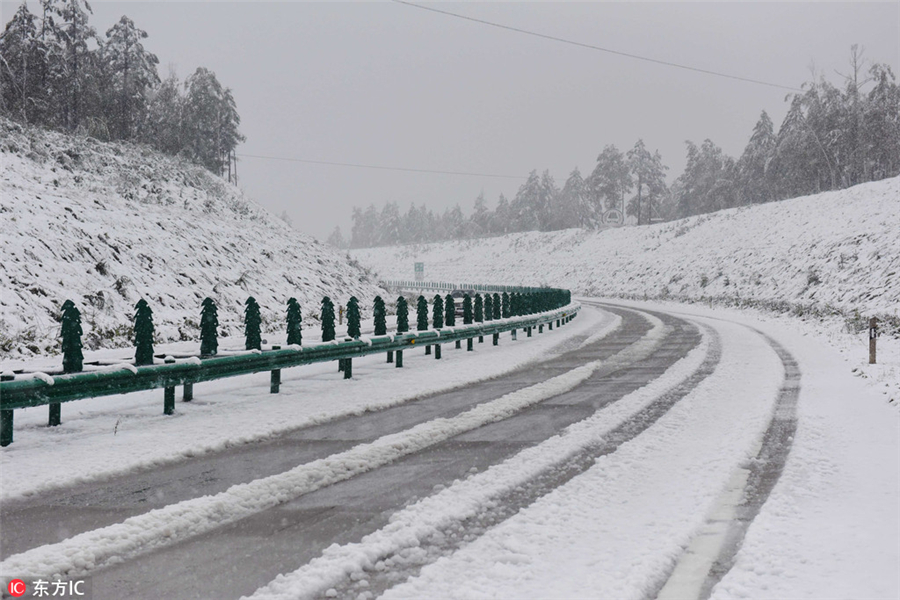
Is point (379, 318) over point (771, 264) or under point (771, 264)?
under

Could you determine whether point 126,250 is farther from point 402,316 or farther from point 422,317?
point 402,316

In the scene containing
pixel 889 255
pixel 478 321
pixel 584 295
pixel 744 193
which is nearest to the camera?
pixel 478 321

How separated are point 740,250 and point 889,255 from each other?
2000 cm

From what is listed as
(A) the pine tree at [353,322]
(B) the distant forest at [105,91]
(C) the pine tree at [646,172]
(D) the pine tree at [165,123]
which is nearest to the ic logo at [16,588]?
(A) the pine tree at [353,322]

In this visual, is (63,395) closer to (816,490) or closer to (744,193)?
(816,490)

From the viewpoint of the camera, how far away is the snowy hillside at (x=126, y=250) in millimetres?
16438

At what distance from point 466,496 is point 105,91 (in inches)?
2281

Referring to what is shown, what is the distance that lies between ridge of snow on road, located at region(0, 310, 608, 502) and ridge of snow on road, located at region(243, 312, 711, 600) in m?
2.62

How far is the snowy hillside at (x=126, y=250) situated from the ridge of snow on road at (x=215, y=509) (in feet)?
36.9

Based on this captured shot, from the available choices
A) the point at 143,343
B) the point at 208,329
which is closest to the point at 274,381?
the point at 208,329

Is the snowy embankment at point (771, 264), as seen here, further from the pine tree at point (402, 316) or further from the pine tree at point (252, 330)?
the pine tree at point (252, 330)

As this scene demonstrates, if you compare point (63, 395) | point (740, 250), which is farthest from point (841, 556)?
point (740, 250)

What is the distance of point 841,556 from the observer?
3.68 metres

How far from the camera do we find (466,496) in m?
4.65
